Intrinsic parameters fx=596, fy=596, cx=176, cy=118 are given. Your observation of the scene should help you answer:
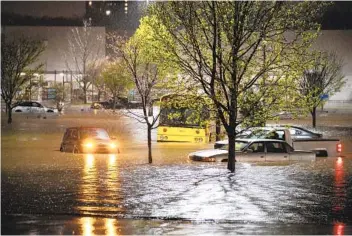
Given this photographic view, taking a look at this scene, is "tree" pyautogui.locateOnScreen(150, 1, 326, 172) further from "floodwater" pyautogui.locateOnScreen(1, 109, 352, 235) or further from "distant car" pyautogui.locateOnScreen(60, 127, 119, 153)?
"distant car" pyautogui.locateOnScreen(60, 127, 119, 153)

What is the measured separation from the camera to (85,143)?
88.2ft

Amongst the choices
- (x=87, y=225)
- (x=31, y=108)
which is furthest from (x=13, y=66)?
(x=87, y=225)

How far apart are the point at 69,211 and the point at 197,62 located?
7.43 metres

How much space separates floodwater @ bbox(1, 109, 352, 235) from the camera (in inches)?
436

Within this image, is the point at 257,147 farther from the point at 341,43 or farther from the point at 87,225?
the point at 341,43

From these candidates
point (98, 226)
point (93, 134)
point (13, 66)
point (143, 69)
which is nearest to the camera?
point (98, 226)

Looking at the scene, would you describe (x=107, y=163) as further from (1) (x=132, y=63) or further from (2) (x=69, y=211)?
(2) (x=69, y=211)

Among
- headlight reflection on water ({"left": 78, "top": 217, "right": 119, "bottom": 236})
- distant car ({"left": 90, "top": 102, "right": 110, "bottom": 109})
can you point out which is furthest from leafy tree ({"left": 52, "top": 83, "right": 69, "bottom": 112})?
headlight reflection on water ({"left": 78, "top": 217, "right": 119, "bottom": 236})

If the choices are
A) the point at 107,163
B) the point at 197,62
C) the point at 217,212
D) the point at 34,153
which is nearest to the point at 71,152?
the point at 34,153

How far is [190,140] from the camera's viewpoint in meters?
32.7

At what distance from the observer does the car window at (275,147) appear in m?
22.7

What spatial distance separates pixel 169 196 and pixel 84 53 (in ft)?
209

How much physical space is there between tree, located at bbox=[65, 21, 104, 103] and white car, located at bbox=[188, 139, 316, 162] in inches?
2166

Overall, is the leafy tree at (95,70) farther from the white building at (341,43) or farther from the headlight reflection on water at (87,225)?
the headlight reflection on water at (87,225)
